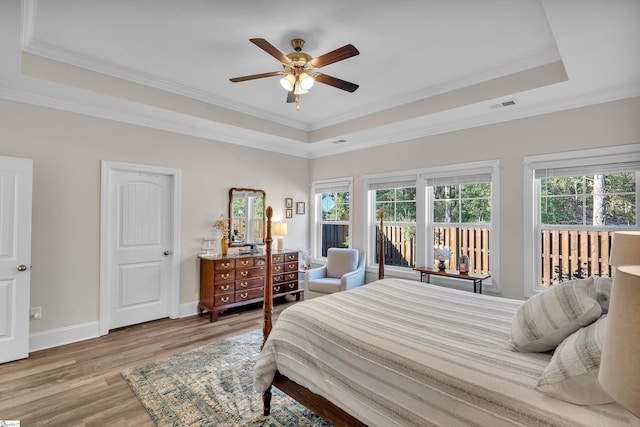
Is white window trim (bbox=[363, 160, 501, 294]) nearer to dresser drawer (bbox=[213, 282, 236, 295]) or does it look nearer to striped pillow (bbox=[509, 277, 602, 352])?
dresser drawer (bbox=[213, 282, 236, 295])

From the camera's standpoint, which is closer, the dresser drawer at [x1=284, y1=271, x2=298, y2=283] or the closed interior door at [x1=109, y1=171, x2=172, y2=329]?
the closed interior door at [x1=109, y1=171, x2=172, y2=329]

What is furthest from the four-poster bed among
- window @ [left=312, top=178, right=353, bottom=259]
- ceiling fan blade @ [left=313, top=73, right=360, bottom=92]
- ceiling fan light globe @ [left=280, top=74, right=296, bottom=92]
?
window @ [left=312, top=178, right=353, bottom=259]

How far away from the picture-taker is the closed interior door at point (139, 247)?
3.88 m

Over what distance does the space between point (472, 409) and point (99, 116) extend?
4.43 m

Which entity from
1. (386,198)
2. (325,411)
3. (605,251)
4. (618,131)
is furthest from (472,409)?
(386,198)

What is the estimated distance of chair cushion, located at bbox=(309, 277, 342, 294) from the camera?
14.6 ft

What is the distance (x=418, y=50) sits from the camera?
2.86 meters

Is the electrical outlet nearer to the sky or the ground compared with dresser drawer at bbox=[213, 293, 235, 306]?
nearer to the sky

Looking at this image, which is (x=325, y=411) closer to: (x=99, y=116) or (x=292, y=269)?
(x=292, y=269)

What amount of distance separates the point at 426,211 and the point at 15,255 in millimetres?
4692

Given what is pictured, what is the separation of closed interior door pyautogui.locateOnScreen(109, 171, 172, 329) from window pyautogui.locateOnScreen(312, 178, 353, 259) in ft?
8.54

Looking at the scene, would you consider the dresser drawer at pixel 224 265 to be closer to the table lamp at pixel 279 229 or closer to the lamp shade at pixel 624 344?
the table lamp at pixel 279 229

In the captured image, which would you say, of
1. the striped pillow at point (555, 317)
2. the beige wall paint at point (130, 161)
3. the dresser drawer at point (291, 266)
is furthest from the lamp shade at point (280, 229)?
the striped pillow at point (555, 317)

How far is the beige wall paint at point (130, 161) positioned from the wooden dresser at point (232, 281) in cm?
26
